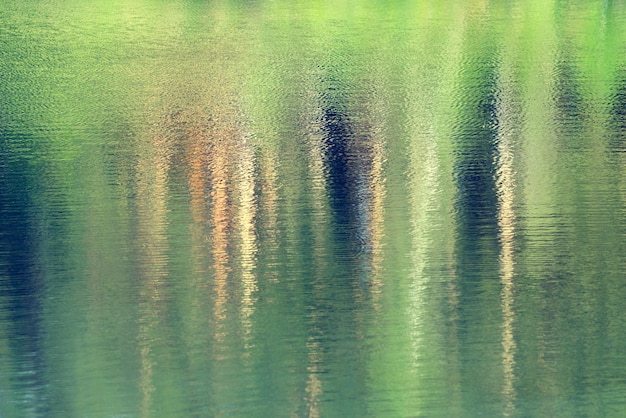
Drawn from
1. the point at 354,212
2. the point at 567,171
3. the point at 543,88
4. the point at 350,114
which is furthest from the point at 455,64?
the point at 354,212

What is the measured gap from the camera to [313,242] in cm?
1634

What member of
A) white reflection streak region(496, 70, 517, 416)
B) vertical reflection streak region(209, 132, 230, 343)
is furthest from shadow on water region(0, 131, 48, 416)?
white reflection streak region(496, 70, 517, 416)

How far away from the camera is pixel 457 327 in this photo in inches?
522

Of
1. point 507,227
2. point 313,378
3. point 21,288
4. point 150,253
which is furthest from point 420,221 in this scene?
point 313,378

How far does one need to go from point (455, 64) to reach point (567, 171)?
15425 millimetres

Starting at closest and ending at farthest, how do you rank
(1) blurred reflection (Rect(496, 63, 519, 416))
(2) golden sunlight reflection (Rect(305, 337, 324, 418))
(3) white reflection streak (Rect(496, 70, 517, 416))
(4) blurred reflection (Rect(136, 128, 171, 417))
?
(2) golden sunlight reflection (Rect(305, 337, 324, 418)) → (3) white reflection streak (Rect(496, 70, 517, 416)) → (1) blurred reflection (Rect(496, 63, 519, 416)) → (4) blurred reflection (Rect(136, 128, 171, 417))

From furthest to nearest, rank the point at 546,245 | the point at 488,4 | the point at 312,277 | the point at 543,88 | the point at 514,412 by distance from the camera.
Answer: the point at 488,4, the point at 543,88, the point at 546,245, the point at 312,277, the point at 514,412

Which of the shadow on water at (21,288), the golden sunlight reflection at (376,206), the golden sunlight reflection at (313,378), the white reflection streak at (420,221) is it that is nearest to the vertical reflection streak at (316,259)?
the golden sunlight reflection at (313,378)

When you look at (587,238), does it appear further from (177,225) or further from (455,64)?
(455,64)

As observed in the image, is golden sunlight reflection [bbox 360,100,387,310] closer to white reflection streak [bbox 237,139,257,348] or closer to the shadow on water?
white reflection streak [bbox 237,139,257,348]

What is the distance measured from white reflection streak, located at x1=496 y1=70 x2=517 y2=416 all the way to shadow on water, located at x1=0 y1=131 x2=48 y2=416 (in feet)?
14.5

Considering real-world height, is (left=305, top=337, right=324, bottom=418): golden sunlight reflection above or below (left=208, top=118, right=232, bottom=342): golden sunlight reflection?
below

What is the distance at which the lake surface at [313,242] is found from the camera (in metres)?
11.8

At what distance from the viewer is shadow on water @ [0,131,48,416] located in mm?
11812
